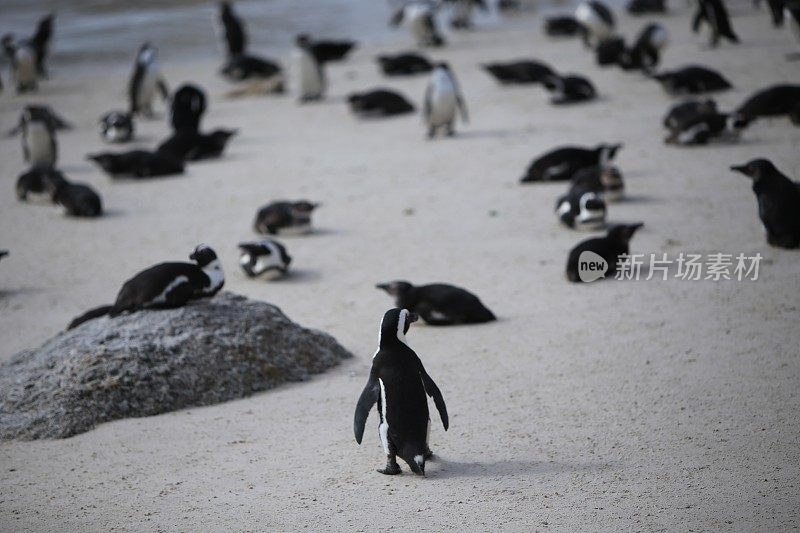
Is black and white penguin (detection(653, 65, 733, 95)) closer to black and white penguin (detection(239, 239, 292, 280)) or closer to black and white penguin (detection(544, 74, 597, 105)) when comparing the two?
black and white penguin (detection(544, 74, 597, 105))

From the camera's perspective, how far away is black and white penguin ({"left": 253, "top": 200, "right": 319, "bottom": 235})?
8.78m

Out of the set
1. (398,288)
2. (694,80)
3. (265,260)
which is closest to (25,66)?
(694,80)

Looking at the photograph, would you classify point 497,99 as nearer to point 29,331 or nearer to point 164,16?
point 29,331

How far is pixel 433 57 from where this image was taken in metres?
17.9

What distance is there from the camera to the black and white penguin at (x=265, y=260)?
7625 millimetres

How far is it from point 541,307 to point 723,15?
10.7 m

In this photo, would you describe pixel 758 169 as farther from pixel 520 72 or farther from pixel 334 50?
pixel 334 50

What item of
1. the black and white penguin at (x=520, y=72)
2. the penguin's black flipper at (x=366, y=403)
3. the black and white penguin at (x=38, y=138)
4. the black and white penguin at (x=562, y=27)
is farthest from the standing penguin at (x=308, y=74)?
the penguin's black flipper at (x=366, y=403)

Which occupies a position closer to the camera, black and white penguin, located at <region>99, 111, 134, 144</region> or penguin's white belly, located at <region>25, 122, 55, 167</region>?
penguin's white belly, located at <region>25, 122, 55, 167</region>

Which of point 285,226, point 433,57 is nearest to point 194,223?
point 285,226

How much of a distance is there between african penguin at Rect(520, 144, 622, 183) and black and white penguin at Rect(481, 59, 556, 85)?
426cm

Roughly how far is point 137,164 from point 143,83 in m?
3.88

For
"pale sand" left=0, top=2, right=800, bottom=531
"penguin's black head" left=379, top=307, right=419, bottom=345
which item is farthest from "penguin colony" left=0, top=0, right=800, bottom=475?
"pale sand" left=0, top=2, right=800, bottom=531

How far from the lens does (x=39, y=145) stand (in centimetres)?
1191
